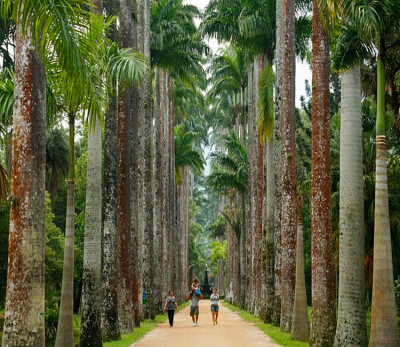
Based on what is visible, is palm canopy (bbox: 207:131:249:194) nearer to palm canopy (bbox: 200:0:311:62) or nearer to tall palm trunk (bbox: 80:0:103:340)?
palm canopy (bbox: 200:0:311:62)

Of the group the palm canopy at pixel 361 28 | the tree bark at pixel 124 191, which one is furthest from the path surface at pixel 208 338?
the palm canopy at pixel 361 28

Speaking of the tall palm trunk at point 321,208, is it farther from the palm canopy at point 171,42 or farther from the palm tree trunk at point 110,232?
the palm canopy at point 171,42

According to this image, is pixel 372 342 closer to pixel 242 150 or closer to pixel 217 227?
pixel 242 150

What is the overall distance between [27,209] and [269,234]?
18831 millimetres

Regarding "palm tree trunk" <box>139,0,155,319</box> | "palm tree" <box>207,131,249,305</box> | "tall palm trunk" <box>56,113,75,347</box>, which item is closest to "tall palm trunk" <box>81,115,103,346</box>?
"tall palm trunk" <box>56,113,75,347</box>

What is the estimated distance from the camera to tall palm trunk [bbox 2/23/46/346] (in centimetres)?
762

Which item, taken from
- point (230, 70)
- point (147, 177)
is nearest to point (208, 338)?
point (147, 177)

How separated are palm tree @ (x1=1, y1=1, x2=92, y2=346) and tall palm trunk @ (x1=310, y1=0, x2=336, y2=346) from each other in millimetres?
7729

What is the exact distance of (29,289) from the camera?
302 inches

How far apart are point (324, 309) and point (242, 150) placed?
2685 cm

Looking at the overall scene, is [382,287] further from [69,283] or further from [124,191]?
[124,191]

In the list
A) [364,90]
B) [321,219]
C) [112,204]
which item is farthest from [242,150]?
[321,219]

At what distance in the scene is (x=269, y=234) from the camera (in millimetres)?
25750

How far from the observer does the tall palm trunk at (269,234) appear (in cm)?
2499
